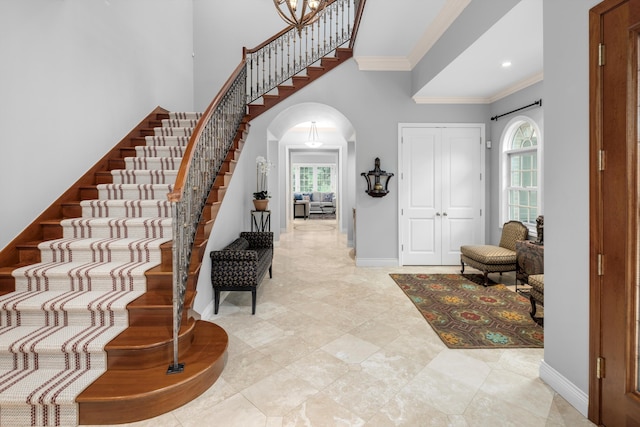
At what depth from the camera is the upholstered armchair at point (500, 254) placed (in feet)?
13.5

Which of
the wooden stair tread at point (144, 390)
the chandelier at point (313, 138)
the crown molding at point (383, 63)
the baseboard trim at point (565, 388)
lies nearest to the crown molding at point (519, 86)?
the crown molding at point (383, 63)

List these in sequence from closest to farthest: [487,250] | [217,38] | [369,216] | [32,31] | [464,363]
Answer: [464,363]
[32,31]
[487,250]
[369,216]
[217,38]

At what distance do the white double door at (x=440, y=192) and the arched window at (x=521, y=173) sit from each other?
1.27 ft

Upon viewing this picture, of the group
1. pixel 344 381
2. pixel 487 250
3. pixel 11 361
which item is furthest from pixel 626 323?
pixel 11 361

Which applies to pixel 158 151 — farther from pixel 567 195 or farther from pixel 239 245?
pixel 567 195

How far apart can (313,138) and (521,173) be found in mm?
5911

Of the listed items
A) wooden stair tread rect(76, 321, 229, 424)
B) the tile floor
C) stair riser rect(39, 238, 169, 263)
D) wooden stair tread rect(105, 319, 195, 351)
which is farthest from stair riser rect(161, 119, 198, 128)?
wooden stair tread rect(76, 321, 229, 424)

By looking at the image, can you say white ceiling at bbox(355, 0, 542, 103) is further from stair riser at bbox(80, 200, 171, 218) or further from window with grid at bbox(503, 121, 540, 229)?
stair riser at bbox(80, 200, 171, 218)

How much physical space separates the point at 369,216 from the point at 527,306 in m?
2.59

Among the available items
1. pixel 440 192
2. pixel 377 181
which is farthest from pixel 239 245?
pixel 440 192

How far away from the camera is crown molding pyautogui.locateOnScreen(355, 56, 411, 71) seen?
5023 mm

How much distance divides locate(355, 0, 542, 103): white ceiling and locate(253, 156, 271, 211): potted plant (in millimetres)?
2398

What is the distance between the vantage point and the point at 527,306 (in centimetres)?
345

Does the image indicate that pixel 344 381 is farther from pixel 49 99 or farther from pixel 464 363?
pixel 49 99
